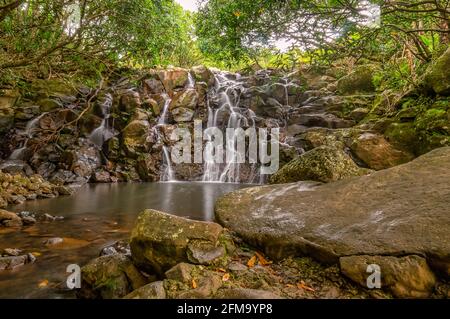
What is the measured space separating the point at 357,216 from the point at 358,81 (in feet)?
39.4

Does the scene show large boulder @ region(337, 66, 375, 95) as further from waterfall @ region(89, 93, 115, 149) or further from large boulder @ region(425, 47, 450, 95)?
waterfall @ region(89, 93, 115, 149)

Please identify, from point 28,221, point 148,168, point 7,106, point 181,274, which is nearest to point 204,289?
point 181,274

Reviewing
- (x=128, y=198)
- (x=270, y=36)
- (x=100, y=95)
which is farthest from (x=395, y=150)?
(x=100, y=95)

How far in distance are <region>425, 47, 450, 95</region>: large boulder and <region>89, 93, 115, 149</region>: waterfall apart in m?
13.6

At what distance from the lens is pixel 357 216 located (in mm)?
2793

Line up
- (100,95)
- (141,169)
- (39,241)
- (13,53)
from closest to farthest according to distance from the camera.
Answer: (39,241)
(13,53)
(141,169)
(100,95)

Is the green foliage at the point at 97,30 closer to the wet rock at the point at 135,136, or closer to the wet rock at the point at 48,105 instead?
the wet rock at the point at 135,136

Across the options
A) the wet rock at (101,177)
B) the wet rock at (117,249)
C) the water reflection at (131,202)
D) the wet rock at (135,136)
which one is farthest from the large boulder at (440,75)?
the wet rock at (101,177)

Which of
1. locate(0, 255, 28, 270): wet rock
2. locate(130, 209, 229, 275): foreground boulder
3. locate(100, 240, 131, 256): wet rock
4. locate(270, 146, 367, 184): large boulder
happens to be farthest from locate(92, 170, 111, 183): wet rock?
locate(130, 209, 229, 275): foreground boulder

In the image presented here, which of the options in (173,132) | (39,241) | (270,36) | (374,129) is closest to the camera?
(270,36)

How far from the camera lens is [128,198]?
9539mm

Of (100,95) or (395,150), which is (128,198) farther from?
(100,95)

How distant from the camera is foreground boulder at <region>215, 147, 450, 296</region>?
2313 millimetres
